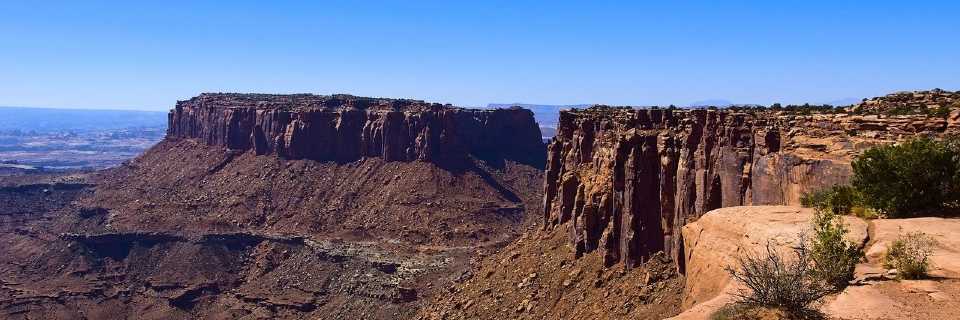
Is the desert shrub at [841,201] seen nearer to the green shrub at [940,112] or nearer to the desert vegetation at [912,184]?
the desert vegetation at [912,184]

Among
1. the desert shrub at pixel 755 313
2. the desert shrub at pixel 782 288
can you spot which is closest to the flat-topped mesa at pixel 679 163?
→ the desert shrub at pixel 782 288

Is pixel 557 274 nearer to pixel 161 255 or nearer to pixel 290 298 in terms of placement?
pixel 290 298

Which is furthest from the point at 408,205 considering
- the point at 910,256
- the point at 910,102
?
the point at 910,256

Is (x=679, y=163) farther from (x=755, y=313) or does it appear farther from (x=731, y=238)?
(x=755, y=313)

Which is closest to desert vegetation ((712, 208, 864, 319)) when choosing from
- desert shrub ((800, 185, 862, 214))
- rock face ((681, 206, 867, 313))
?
rock face ((681, 206, 867, 313))

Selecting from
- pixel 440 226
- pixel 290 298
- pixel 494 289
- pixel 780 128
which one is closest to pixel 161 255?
pixel 290 298

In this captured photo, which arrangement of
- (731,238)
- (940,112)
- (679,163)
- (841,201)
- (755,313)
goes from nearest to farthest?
(755,313) < (731,238) < (841,201) < (940,112) < (679,163)

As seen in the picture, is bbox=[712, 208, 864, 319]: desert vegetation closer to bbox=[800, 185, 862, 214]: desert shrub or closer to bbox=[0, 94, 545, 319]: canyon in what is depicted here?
bbox=[800, 185, 862, 214]: desert shrub
